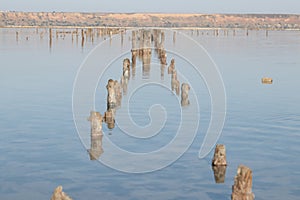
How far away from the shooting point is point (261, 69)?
160 feet

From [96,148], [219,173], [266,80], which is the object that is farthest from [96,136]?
[266,80]

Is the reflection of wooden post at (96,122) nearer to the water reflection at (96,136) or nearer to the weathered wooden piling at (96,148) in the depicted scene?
the water reflection at (96,136)

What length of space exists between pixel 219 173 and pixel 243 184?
378cm

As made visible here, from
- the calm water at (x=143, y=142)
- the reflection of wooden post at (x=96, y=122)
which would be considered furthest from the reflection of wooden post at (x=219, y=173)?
the reflection of wooden post at (x=96, y=122)

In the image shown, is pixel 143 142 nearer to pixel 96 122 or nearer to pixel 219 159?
pixel 96 122

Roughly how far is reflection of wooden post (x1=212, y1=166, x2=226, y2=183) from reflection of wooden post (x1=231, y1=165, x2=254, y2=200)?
8.62 feet

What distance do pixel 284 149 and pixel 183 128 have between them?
4564mm

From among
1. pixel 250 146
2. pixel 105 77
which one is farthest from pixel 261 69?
pixel 250 146

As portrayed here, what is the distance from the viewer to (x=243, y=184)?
44.0 feet

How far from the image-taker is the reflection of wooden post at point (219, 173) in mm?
16438

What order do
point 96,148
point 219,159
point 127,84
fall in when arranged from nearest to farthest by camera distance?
point 219,159 < point 96,148 < point 127,84

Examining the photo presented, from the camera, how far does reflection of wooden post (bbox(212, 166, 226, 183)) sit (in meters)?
16.4

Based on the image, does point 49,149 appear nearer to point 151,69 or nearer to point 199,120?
point 199,120

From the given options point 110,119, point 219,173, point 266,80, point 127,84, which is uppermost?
point 266,80
